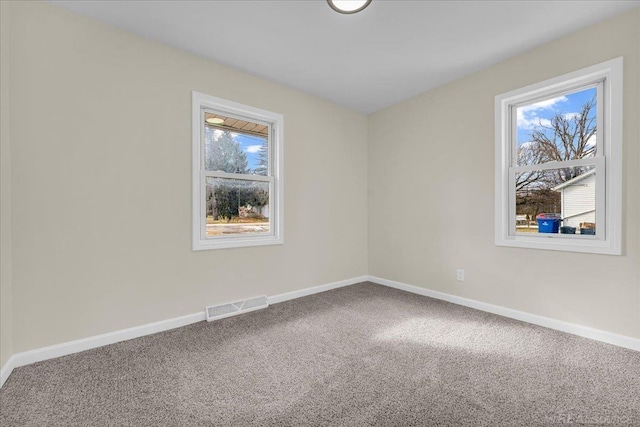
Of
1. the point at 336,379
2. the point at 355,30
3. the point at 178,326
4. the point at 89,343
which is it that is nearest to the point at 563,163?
the point at 355,30

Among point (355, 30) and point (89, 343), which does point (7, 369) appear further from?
point (355, 30)

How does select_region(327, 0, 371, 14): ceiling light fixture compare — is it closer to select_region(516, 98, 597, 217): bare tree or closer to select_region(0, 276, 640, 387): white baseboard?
select_region(516, 98, 597, 217): bare tree

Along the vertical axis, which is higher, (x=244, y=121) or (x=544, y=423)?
(x=244, y=121)

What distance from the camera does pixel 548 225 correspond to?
2.77 meters

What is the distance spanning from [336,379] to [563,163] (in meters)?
2.70

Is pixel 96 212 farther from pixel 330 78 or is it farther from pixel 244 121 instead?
pixel 330 78

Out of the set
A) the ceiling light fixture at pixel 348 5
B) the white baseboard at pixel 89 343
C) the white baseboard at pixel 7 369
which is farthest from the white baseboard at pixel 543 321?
the white baseboard at pixel 7 369

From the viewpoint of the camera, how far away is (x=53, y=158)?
211 centimetres

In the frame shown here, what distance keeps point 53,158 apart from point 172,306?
1.49m

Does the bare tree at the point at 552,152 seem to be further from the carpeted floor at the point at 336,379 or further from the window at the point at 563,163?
the carpeted floor at the point at 336,379

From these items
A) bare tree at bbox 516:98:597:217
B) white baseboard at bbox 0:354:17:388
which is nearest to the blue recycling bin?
bare tree at bbox 516:98:597:217

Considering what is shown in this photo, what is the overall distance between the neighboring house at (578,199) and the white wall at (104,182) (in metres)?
3.00

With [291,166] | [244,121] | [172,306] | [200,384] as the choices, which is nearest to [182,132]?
[244,121]

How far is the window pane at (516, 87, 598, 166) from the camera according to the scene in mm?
2523
